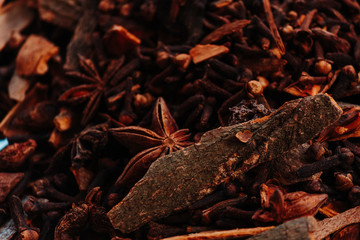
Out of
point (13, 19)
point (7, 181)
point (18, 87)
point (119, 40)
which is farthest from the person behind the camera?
point (13, 19)

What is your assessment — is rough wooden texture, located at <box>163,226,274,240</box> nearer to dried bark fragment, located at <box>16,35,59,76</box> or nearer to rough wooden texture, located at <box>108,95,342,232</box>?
rough wooden texture, located at <box>108,95,342,232</box>

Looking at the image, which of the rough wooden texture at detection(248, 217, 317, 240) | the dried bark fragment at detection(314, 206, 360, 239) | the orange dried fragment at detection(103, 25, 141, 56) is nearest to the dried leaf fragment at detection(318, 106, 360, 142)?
the dried bark fragment at detection(314, 206, 360, 239)

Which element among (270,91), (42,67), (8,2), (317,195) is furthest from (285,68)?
(8,2)

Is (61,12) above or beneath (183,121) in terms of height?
above

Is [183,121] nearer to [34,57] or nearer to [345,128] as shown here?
[345,128]

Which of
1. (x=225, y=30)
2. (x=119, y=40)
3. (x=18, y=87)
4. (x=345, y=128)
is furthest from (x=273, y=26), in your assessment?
(x=18, y=87)

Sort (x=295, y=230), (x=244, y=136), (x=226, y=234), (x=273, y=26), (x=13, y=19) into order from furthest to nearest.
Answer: (x=13, y=19), (x=273, y=26), (x=244, y=136), (x=226, y=234), (x=295, y=230)

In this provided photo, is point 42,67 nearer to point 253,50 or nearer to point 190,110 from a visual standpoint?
point 190,110
